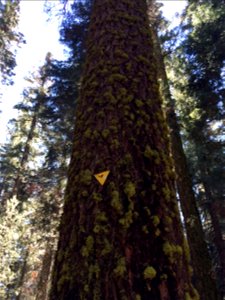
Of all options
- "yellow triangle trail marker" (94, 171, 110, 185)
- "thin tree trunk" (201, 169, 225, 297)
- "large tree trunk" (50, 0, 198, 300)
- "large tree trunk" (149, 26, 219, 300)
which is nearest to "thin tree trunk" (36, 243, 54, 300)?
"large tree trunk" (149, 26, 219, 300)

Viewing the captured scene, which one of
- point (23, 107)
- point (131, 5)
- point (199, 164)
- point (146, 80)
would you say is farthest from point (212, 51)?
point (23, 107)

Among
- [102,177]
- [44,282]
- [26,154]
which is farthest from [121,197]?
[26,154]

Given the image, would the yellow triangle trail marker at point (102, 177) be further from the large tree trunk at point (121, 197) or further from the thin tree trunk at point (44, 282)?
the thin tree trunk at point (44, 282)

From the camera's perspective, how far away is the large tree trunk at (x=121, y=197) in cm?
164

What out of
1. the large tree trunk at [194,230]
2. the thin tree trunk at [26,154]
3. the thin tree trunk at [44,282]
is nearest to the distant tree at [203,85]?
the large tree trunk at [194,230]

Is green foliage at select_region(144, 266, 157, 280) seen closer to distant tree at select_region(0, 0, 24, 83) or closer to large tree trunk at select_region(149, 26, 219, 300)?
large tree trunk at select_region(149, 26, 219, 300)

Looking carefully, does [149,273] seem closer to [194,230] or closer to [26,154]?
[194,230]

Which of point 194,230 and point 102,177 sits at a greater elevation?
point 194,230

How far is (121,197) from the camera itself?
1866 mm

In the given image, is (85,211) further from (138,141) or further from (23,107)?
(23,107)

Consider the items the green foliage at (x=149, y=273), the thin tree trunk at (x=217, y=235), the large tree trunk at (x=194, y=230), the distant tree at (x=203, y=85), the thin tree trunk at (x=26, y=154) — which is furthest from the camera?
the thin tree trunk at (x=26, y=154)

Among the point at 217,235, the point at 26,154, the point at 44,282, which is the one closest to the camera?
the point at 44,282

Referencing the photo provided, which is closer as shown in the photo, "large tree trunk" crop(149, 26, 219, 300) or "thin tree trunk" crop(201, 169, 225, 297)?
"large tree trunk" crop(149, 26, 219, 300)

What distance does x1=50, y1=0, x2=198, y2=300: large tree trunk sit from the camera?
1.64m
